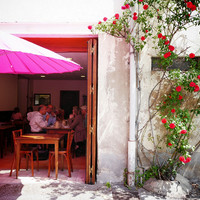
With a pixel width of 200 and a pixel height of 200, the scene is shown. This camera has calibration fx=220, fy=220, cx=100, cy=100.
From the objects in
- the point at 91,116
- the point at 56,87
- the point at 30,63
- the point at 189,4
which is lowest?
the point at 91,116

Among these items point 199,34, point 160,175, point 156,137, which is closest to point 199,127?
point 156,137

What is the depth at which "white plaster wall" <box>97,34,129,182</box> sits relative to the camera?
411 centimetres

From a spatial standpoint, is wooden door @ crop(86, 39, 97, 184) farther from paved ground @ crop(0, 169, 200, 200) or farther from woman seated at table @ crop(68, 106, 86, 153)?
woman seated at table @ crop(68, 106, 86, 153)

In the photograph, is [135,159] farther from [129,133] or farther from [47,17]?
[47,17]

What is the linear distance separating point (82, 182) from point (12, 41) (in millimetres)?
2896

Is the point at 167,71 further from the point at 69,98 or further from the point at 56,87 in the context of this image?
the point at 56,87

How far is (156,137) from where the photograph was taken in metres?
4.16

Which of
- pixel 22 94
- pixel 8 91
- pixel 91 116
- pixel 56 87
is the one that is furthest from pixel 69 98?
pixel 91 116

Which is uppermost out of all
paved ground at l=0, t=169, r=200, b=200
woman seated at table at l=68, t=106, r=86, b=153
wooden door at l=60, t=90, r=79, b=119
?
wooden door at l=60, t=90, r=79, b=119

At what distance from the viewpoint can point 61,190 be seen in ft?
12.1

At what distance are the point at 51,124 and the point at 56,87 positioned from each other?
716 centimetres

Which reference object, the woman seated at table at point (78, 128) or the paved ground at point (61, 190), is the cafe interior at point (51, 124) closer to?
the woman seated at table at point (78, 128)

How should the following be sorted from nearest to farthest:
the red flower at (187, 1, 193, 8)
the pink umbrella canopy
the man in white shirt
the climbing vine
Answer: the pink umbrella canopy → the red flower at (187, 1, 193, 8) → the climbing vine → the man in white shirt

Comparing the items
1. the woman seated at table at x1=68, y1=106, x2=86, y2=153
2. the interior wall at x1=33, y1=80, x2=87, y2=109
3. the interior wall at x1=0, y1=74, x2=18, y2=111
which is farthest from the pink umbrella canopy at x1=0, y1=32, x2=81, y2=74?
the interior wall at x1=33, y1=80, x2=87, y2=109
